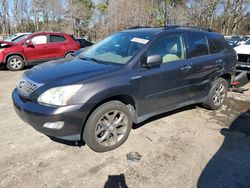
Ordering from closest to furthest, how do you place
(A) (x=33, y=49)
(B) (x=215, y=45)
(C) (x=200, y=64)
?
(C) (x=200, y=64) < (B) (x=215, y=45) < (A) (x=33, y=49)

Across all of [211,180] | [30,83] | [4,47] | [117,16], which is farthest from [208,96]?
[117,16]

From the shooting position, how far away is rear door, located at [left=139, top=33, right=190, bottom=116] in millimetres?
3780

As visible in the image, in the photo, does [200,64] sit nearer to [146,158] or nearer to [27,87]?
[146,158]

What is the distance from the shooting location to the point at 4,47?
9570 mm

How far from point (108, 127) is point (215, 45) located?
294cm

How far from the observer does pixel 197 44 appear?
457 centimetres

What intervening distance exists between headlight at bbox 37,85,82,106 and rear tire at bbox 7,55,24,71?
759cm

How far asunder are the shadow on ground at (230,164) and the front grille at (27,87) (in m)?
2.40

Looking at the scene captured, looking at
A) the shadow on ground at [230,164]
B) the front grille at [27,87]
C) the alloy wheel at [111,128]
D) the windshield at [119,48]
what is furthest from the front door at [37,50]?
the shadow on ground at [230,164]

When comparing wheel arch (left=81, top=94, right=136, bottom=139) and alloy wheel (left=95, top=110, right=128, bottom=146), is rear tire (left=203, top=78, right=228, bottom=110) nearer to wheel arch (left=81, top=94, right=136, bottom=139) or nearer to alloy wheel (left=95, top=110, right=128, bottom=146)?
wheel arch (left=81, top=94, right=136, bottom=139)

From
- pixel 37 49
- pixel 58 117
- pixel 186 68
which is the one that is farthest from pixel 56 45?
pixel 58 117

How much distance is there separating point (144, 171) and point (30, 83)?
1930 millimetres

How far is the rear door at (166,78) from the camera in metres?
3.78

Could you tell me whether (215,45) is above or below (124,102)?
above
